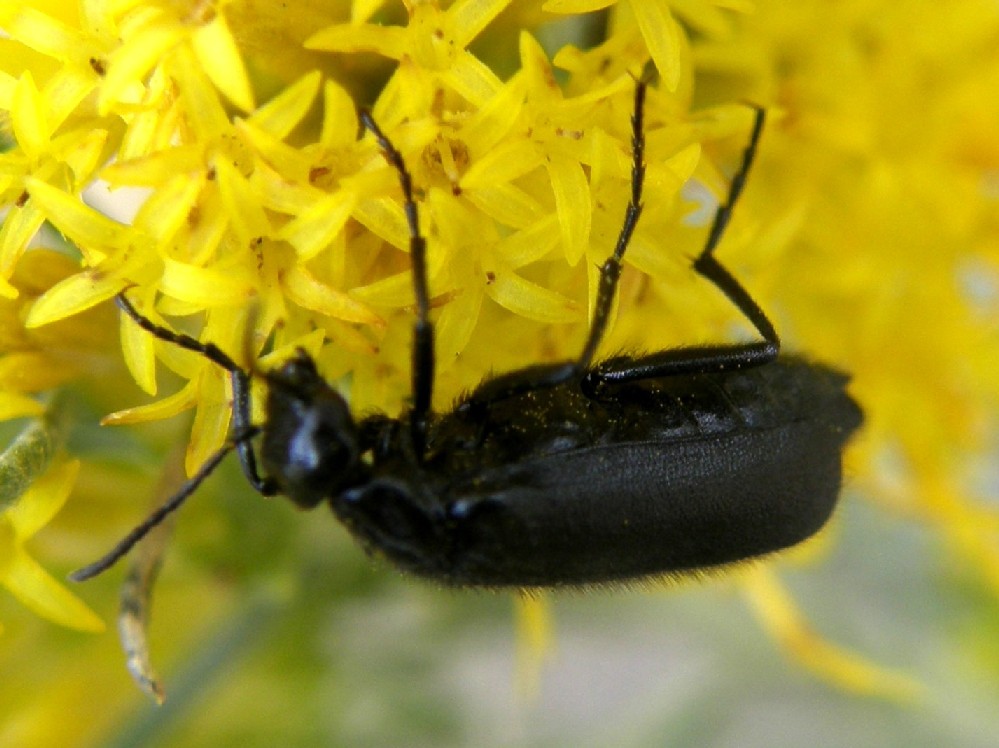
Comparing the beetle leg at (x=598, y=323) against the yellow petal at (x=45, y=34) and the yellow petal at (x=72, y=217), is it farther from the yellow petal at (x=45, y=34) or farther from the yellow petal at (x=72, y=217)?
the yellow petal at (x=45, y=34)

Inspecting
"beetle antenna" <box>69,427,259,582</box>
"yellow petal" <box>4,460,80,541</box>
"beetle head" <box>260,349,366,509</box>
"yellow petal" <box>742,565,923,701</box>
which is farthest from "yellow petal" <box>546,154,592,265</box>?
"yellow petal" <box>742,565,923,701</box>

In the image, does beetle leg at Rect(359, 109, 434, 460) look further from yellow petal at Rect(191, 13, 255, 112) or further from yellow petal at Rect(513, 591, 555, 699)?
yellow petal at Rect(513, 591, 555, 699)

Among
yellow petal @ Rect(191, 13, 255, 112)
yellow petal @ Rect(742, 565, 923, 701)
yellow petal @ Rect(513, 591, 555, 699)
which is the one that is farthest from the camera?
yellow petal @ Rect(742, 565, 923, 701)

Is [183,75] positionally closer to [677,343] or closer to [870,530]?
[677,343]

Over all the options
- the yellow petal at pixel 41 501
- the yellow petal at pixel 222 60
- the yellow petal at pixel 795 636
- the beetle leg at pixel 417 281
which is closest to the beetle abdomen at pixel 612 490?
the beetle leg at pixel 417 281

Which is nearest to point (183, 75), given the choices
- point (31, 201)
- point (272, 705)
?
point (31, 201)

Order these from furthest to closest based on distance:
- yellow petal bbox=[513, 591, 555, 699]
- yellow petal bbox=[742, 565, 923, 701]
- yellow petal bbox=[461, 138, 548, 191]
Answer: yellow petal bbox=[742, 565, 923, 701], yellow petal bbox=[513, 591, 555, 699], yellow petal bbox=[461, 138, 548, 191]

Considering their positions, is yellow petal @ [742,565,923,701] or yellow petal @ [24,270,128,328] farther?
yellow petal @ [742,565,923,701]

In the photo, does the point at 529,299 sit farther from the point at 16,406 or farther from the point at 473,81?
the point at 16,406
